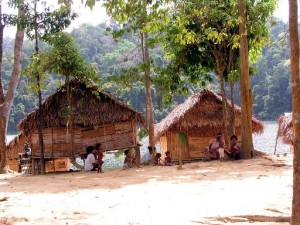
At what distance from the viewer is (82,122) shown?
45.9 ft

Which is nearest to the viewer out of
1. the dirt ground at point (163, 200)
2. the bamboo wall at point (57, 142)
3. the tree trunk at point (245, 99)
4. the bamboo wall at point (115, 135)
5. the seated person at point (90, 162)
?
the dirt ground at point (163, 200)

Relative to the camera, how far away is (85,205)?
19.5 ft

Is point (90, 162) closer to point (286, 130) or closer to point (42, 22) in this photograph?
point (42, 22)

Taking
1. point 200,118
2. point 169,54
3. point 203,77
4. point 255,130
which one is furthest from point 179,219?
point 255,130

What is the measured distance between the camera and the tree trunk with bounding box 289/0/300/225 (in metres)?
4.02

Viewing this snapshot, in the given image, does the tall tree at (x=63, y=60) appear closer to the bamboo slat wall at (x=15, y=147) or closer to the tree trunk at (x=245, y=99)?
the tree trunk at (x=245, y=99)

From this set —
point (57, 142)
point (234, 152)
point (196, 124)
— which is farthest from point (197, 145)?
point (57, 142)

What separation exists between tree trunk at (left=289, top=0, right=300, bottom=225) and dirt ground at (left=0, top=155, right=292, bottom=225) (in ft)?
2.37

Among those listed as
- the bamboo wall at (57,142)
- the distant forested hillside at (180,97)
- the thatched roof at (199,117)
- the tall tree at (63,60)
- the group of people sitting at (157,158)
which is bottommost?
the group of people sitting at (157,158)

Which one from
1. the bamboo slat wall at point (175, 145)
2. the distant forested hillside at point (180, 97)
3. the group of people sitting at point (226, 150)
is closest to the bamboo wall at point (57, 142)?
the group of people sitting at point (226, 150)

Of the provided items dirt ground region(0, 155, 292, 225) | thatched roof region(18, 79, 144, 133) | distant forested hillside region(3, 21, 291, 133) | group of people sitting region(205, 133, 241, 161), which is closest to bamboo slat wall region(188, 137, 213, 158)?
thatched roof region(18, 79, 144, 133)

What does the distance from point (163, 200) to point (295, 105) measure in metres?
2.76

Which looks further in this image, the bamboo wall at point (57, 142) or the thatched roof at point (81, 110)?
the bamboo wall at point (57, 142)

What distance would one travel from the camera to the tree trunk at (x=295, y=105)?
402cm
